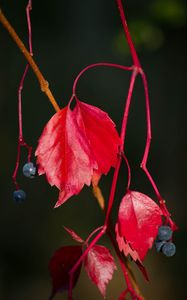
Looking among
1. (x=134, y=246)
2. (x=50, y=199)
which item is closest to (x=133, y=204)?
(x=134, y=246)

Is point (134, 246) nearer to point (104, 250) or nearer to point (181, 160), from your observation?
point (104, 250)

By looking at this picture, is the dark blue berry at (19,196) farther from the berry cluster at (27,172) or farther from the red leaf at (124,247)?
the red leaf at (124,247)

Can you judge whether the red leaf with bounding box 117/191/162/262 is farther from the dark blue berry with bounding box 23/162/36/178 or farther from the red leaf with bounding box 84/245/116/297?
the dark blue berry with bounding box 23/162/36/178

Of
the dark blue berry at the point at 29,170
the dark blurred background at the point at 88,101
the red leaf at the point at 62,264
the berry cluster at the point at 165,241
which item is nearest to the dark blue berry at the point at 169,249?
the berry cluster at the point at 165,241

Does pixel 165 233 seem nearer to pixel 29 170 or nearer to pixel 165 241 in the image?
pixel 165 241

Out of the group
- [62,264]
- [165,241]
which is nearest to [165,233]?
[165,241]

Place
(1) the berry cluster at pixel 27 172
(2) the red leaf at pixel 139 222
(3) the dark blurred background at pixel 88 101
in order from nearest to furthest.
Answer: (2) the red leaf at pixel 139 222, (1) the berry cluster at pixel 27 172, (3) the dark blurred background at pixel 88 101
